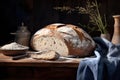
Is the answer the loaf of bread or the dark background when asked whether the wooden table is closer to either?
the loaf of bread

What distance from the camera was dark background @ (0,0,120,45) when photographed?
1375mm

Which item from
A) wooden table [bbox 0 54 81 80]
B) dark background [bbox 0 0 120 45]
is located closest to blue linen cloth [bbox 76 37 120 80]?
wooden table [bbox 0 54 81 80]

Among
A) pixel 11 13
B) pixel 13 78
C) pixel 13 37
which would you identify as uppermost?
pixel 11 13

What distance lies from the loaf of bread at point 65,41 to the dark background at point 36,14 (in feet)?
0.65

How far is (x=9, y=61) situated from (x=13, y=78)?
7 centimetres

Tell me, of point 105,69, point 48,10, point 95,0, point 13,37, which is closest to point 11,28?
point 13,37

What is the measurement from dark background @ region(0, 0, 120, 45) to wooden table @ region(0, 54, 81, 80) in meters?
0.38

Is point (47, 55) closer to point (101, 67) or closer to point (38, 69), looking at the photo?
point (38, 69)

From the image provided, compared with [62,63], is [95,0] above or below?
above

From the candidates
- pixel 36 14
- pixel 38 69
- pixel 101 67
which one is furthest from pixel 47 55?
pixel 36 14

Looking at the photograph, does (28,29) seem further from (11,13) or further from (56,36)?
(56,36)

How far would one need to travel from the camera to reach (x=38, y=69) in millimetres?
1045

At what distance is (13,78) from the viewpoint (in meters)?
1.06

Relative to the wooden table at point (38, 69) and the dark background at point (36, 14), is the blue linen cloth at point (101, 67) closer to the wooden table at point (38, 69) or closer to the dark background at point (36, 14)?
the wooden table at point (38, 69)
